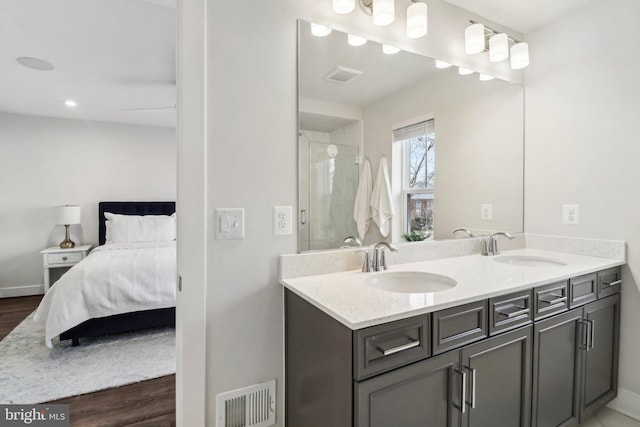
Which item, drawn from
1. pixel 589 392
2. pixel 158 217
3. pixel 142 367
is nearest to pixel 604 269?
pixel 589 392

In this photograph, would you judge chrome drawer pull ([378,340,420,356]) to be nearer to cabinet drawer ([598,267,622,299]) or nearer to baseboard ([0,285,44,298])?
cabinet drawer ([598,267,622,299])

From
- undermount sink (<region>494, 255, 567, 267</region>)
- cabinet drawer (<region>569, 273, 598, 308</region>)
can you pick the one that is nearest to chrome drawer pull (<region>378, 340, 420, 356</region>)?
cabinet drawer (<region>569, 273, 598, 308</region>)

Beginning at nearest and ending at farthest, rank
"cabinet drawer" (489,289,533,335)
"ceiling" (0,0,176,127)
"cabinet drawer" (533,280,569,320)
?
"cabinet drawer" (489,289,533,335)
"cabinet drawer" (533,280,569,320)
"ceiling" (0,0,176,127)

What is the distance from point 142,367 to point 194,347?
1.43 m

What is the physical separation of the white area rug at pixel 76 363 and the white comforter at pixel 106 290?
203mm

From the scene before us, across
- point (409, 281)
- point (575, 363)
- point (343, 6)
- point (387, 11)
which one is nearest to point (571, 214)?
point (575, 363)

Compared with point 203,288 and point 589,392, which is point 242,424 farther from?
point 589,392

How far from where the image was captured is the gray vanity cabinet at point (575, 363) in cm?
143

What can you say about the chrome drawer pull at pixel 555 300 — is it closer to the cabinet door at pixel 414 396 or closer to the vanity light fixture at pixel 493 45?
the cabinet door at pixel 414 396

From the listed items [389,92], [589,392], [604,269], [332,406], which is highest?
[389,92]

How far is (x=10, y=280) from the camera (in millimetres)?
4113

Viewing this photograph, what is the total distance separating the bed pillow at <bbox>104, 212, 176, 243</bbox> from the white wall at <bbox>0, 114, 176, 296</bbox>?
1.72ft

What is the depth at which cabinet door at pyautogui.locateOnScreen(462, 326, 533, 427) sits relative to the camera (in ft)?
3.88

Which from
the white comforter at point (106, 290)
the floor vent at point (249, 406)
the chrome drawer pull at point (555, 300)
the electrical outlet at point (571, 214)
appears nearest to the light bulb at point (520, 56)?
the electrical outlet at point (571, 214)
